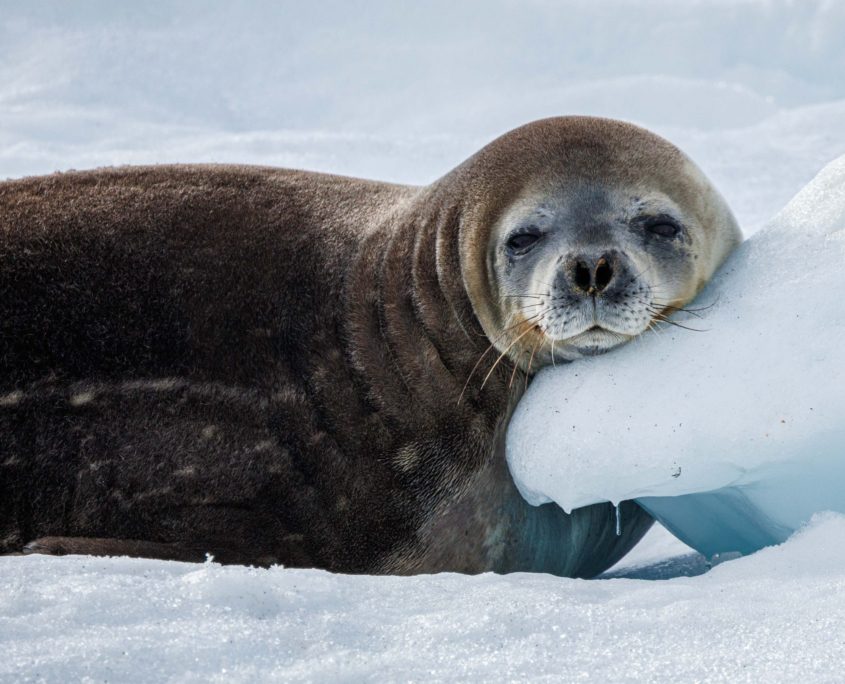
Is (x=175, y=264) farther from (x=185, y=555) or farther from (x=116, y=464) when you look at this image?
(x=185, y=555)

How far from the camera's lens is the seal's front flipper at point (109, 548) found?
327 cm

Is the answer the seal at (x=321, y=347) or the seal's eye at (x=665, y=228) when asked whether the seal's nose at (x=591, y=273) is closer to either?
the seal at (x=321, y=347)

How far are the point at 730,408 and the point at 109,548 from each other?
5.88ft

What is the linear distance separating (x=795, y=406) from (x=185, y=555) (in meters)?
1.78

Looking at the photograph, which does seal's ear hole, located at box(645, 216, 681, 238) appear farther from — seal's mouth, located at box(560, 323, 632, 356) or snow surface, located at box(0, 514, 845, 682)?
snow surface, located at box(0, 514, 845, 682)

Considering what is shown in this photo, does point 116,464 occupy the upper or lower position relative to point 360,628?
lower

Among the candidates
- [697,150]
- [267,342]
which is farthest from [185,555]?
[697,150]

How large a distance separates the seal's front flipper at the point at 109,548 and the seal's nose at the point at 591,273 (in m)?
1.35

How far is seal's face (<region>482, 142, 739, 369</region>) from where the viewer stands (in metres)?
3.36

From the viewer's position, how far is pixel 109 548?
130 inches

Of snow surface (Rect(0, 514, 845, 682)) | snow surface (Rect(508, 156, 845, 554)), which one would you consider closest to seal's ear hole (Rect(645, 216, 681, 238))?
snow surface (Rect(508, 156, 845, 554))

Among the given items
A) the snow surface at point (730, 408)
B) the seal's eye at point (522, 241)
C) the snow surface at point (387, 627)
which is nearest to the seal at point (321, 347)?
the seal's eye at point (522, 241)

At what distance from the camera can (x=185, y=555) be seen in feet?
11.1

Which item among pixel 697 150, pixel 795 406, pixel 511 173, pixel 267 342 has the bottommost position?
pixel 697 150
